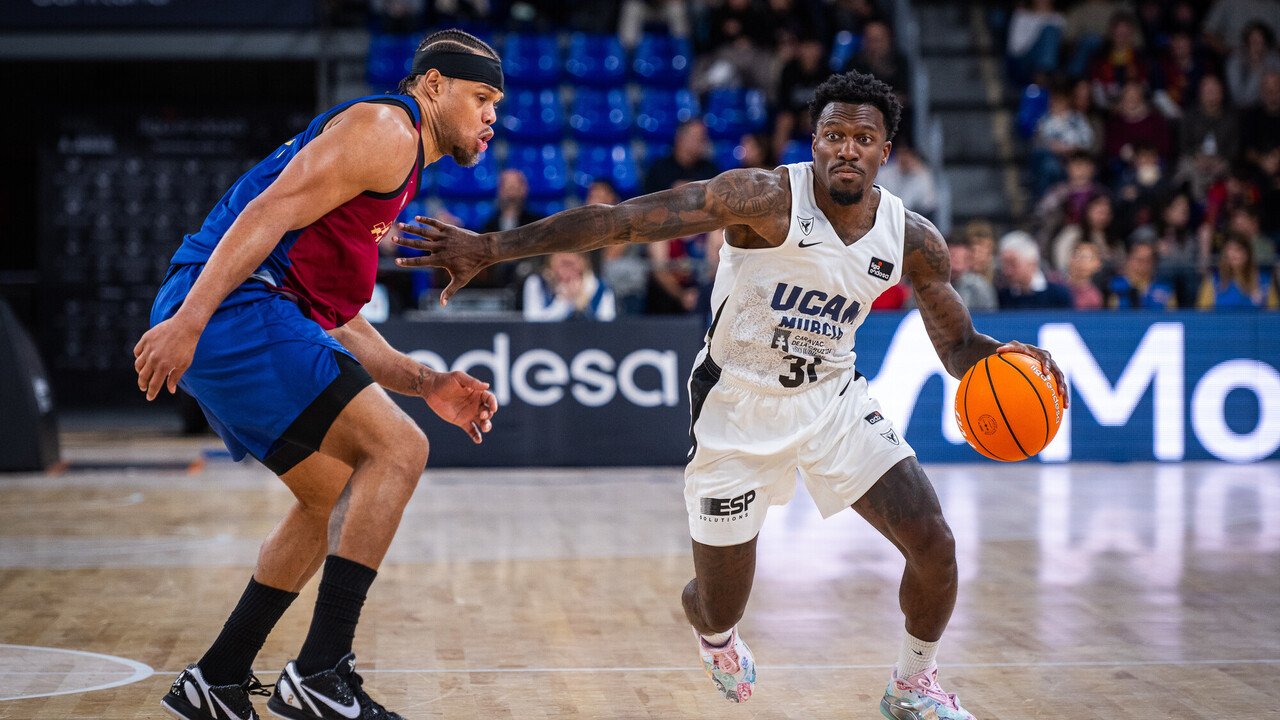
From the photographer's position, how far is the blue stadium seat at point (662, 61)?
15727mm

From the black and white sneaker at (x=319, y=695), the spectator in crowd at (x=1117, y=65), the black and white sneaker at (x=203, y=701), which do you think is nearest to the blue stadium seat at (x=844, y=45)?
the spectator in crowd at (x=1117, y=65)

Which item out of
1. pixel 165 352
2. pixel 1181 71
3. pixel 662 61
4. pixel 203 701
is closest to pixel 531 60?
pixel 662 61

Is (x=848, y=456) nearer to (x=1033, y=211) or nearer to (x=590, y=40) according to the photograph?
(x=1033, y=211)

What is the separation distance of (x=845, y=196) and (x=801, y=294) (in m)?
0.34

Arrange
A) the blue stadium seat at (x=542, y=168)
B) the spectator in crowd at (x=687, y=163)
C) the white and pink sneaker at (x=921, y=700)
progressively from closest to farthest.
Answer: the white and pink sneaker at (x=921, y=700) → the spectator in crowd at (x=687, y=163) → the blue stadium seat at (x=542, y=168)

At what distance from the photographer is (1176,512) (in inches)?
342

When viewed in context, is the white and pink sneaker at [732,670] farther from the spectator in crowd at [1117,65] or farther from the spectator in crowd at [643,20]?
the spectator in crowd at [643,20]

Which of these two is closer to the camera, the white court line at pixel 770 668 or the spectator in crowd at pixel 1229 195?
the white court line at pixel 770 668

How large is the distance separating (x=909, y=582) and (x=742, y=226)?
1237 millimetres

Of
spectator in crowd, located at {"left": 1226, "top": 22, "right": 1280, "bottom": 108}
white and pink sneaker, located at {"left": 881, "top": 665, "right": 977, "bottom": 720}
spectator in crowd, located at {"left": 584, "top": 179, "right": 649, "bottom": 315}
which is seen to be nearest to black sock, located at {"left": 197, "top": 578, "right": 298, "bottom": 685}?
white and pink sneaker, located at {"left": 881, "top": 665, "right": 977, "bottom": 720}

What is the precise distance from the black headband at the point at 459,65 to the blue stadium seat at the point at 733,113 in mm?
11190

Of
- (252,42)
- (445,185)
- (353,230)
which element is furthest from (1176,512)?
(252,42)

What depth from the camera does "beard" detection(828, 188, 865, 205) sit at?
4.43 m

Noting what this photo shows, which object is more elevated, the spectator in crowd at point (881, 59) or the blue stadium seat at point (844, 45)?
the blue stadium seat at point (844, 45)
